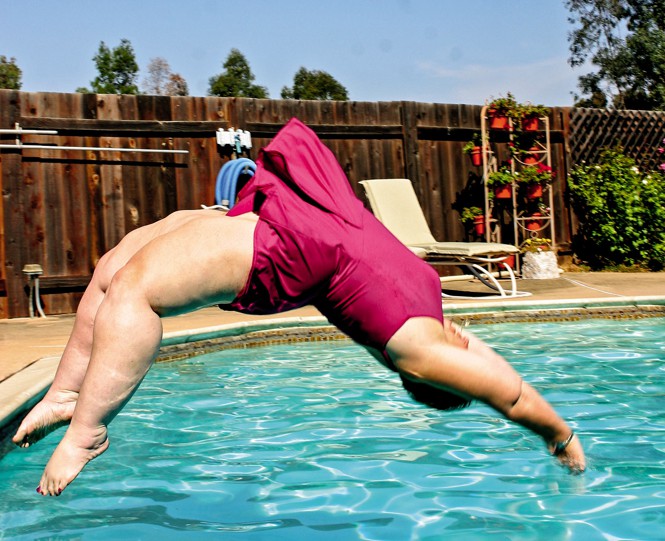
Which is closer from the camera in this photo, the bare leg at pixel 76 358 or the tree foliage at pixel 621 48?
the bare leg at pixel 76 358

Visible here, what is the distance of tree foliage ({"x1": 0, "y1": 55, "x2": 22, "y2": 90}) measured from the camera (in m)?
44.5

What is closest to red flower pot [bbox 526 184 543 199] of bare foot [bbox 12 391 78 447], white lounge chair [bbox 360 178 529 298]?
white lounge chair [bbox 360 178 529 298]

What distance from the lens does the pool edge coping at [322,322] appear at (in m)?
5.19

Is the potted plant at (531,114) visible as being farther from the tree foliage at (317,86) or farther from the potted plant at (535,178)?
the tree foliage at (317,86)

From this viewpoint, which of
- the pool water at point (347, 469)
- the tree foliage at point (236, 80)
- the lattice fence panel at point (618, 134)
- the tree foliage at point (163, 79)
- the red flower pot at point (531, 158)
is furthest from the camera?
the tree foliage at point (236, 80)

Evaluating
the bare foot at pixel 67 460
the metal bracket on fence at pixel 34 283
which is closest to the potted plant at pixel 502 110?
the metal bracket on fence at pixel 34 283

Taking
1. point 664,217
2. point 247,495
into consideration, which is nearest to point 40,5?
point 664,217

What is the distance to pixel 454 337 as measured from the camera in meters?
1.78

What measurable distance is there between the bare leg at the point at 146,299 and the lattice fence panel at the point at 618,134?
9.44 meters

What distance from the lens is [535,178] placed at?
9.31 metres

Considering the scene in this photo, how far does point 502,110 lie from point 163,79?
1609 inches

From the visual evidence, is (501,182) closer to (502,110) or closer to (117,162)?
(502,110)

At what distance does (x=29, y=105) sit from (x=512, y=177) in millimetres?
5182

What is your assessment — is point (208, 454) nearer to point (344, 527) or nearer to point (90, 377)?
point (344, 527)
